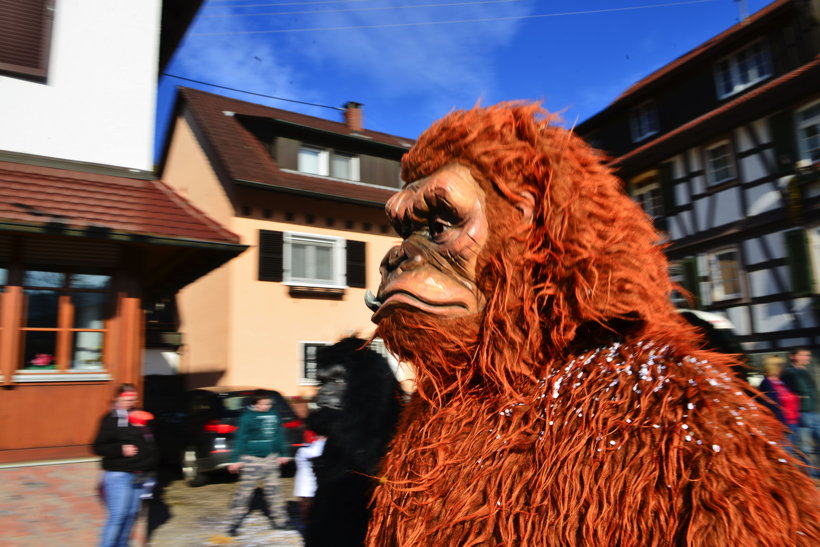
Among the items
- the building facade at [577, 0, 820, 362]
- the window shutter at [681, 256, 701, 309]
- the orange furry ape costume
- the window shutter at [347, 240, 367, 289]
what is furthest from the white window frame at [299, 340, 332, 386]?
the orange furry ape costume

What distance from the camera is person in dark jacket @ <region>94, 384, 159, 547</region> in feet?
16.9

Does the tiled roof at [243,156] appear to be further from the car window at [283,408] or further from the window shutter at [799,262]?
the window shutter at [799,262]

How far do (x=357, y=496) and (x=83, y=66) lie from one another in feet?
22.6

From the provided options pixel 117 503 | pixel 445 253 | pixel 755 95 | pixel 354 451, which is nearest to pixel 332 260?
pixel 755 95

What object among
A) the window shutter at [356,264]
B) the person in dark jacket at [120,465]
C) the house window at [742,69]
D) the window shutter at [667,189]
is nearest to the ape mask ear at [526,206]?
→ the person in dark jacket at [120,465]

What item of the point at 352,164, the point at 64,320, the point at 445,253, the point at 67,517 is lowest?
the point at 67,517

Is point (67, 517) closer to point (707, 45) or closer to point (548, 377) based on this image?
point (548, 377)

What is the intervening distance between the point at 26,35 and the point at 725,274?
41.6 feet

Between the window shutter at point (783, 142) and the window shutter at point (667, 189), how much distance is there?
92.2 inches

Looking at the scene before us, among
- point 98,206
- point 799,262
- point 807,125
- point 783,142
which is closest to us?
point 98,206

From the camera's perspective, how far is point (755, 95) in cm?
1166

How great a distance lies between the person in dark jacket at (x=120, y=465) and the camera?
516 cm

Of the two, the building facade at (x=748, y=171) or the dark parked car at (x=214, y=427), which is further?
the building facade at (x=748, y=171)

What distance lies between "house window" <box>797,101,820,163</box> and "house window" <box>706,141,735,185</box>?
1507mm
